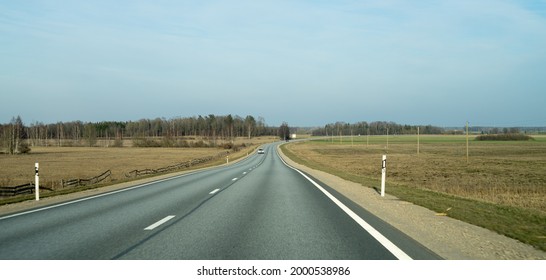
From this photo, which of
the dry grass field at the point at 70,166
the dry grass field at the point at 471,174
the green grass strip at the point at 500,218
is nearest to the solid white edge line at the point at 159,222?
the green grass strip at the point at 500,218

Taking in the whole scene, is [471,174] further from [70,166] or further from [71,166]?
[70,166]

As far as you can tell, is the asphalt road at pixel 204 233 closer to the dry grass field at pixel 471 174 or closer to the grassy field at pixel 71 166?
the grassy field at pixel 71 166

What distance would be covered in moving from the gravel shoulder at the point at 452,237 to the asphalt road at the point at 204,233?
37cm

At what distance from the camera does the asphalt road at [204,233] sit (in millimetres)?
6445

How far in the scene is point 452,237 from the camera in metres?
7.95

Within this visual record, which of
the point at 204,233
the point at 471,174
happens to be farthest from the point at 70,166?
the point at 204,233

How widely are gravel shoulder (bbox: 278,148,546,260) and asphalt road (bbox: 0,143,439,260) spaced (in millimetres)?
371

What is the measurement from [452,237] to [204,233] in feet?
15.0

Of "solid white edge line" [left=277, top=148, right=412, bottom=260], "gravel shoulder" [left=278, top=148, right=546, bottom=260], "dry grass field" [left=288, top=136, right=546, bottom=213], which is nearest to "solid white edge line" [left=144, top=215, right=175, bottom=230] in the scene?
"solid white edge line" [left=277, top=148, right=412, bottom=260]

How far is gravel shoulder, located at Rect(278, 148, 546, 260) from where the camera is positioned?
6.64 metres
